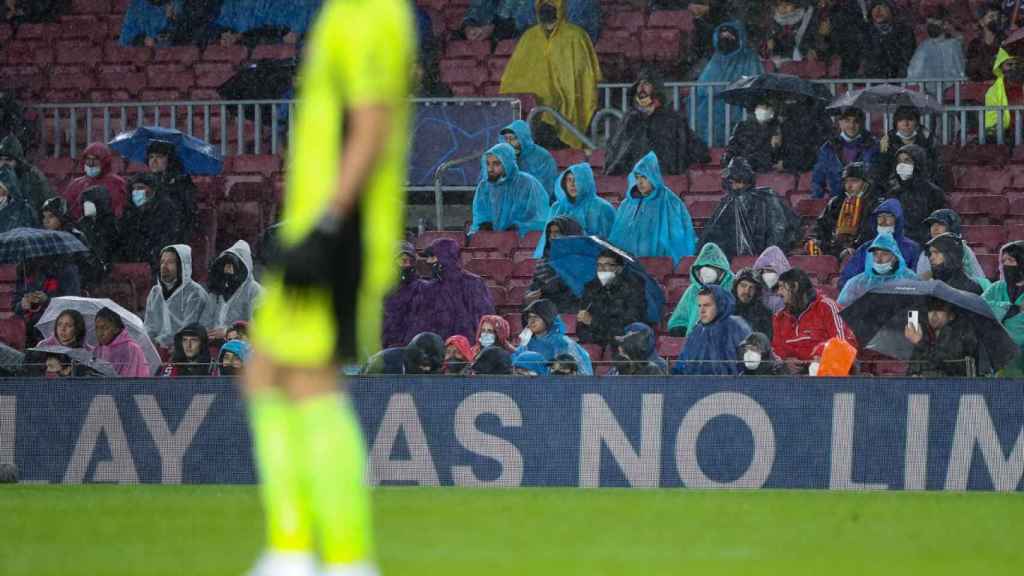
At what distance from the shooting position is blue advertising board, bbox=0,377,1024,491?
12234 mm

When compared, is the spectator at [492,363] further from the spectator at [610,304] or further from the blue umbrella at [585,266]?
the blue umbrella at [585,266]

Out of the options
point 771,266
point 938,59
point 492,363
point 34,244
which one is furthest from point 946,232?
point 34,244

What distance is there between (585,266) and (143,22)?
9.75m

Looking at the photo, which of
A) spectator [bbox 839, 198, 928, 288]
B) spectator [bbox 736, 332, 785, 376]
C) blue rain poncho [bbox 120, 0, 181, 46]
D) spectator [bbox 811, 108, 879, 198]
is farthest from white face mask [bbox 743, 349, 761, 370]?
blue rain poncho [bbox 120, 0, 181, 46]

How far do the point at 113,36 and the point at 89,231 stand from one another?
666cm

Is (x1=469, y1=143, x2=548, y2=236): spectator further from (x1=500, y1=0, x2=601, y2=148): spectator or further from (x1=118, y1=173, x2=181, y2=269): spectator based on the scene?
(x1=118, y1=173, x2=181, y2=269): spectator

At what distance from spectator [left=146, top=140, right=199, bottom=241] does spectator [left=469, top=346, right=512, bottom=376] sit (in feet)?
18.1

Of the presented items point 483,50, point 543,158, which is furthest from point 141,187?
point 483,50

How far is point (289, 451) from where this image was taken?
504 centimetres

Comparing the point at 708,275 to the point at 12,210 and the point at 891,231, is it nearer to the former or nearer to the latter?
the point at 891,231

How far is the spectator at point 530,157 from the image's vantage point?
17.8 m

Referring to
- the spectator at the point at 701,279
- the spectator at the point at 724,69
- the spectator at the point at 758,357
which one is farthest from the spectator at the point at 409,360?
the spectator at the point at 724,69

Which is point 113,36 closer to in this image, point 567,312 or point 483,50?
point 483,50

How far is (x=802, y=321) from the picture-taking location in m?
13.7
